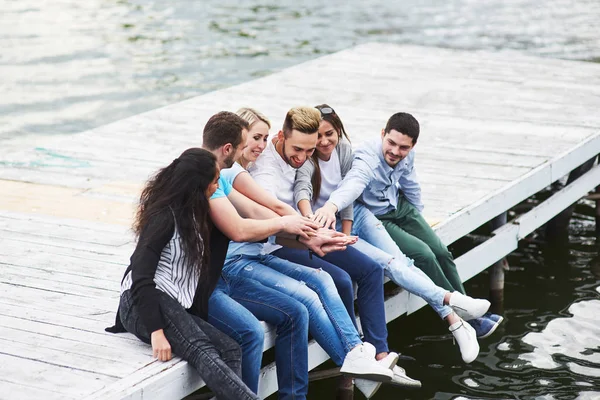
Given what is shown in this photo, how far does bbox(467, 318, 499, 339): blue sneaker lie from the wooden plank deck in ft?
1.49

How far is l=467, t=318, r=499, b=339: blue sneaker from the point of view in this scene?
6.52 m

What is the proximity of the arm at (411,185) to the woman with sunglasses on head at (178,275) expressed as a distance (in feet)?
6.57

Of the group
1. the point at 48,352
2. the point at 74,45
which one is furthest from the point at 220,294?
the point at 74,45

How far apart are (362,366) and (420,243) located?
1.26m

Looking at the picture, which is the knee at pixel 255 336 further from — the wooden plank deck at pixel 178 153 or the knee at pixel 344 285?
the knee at pixel 344 285

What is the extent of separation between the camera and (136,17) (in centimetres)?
2164

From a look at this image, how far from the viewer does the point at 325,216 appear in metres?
5.77

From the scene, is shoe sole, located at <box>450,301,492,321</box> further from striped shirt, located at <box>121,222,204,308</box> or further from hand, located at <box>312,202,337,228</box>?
striped shirt, located at <box>121,222,204,308</box>

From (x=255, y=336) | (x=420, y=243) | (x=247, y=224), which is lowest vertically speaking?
(x=420, y=243)

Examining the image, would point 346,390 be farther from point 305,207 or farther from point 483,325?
point 305,207

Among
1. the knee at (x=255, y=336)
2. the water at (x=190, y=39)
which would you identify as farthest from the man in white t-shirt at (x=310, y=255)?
the water at (x=190, y=39)

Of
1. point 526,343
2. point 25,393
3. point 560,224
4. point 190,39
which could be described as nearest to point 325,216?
point 25,393

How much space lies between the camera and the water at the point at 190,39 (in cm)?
1588

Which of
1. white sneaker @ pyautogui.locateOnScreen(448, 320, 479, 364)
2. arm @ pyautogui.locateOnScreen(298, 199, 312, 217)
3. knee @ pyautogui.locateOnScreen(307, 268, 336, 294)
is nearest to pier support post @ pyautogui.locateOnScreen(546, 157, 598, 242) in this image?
white sneaker @ pyautogui.locateOnScreen(448, 320, 479, 364)
